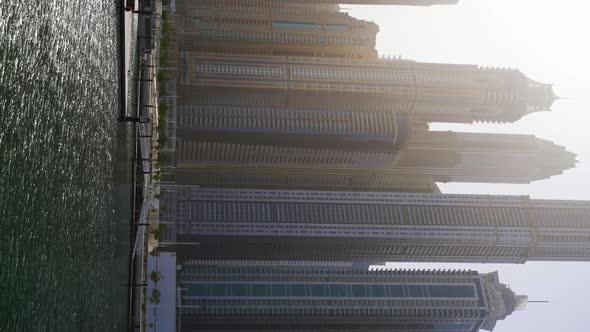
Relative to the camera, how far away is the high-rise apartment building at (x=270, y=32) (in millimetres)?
178500

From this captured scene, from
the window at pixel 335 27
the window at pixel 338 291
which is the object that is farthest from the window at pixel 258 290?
the window at pixel 335 27

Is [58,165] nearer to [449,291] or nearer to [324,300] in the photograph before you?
[324,300]

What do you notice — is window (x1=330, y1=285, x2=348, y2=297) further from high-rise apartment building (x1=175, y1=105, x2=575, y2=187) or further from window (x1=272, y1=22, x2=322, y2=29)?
window (x1=272, y1=22, x2=322, y2=29)

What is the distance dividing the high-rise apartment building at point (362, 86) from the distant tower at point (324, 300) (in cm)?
3933

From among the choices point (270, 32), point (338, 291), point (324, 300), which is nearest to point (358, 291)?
point (338, 291)

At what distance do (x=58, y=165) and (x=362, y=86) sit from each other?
501 feet

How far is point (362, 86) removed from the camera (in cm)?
17700

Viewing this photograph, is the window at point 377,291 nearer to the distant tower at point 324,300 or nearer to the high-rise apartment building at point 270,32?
the distant tower at point 324,300

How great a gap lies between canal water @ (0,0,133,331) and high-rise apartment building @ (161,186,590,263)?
113 m

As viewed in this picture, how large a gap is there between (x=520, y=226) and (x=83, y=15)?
497ft

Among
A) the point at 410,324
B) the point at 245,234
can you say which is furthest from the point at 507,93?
the point at 245,234

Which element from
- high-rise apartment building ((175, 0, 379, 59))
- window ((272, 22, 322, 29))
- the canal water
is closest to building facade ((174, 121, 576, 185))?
high-rise apartment building ((175, 0, 379, 59))

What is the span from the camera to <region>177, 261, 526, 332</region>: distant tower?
152250mm

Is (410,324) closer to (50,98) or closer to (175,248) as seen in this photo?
(175,248)
